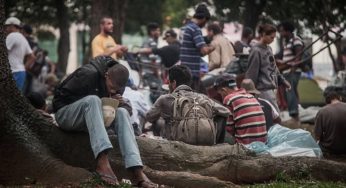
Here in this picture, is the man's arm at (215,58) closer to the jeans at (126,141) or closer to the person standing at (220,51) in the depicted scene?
the person standing at (220,51)

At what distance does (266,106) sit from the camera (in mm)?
11062

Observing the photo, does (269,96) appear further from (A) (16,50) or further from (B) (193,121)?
(A) (16,50)

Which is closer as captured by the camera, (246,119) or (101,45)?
(246,119)

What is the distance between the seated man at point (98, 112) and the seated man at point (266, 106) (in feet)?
11.0

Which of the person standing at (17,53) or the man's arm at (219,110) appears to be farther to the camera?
the person standing at (17,53)

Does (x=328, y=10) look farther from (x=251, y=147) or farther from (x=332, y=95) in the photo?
(x=251, y=147)

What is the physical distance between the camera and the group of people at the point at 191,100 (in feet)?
25.2

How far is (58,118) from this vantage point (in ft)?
26.1

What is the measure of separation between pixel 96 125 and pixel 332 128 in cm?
397

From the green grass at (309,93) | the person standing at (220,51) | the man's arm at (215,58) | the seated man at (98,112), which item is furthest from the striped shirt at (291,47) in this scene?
the seated man at (98,112)

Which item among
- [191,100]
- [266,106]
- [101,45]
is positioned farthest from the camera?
[101,45]

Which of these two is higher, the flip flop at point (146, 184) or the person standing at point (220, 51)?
the person standing at point (220, 51)

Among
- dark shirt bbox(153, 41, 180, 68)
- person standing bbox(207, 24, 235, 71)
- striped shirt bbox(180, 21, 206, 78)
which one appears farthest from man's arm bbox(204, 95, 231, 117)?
dark shirt bbox(153, 41, 180, 68)

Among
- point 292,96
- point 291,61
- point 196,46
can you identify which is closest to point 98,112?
point 196,46
